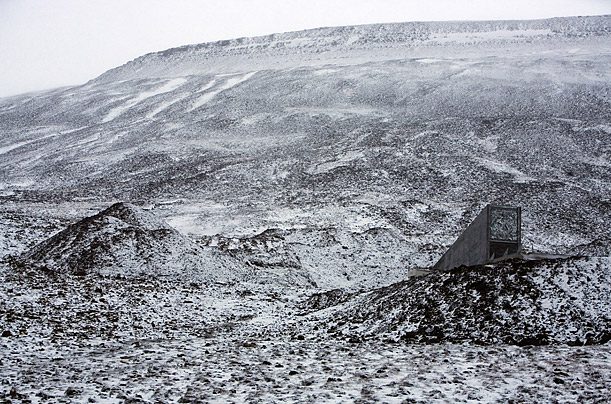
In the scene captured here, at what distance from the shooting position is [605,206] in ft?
96.2

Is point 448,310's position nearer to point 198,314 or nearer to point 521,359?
point 521,359

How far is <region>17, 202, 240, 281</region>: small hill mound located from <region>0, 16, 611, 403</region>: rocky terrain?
0.08m

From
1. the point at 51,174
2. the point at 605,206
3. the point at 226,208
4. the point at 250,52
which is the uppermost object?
the point at 250,52

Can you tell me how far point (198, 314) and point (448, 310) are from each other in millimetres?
6281

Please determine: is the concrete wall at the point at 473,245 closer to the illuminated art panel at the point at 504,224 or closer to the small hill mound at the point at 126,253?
the illuminated art panel at the point at 504,224

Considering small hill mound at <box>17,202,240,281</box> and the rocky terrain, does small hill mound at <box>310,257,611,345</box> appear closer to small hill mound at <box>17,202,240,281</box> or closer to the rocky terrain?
the rocky terrain

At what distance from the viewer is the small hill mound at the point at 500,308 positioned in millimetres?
8914

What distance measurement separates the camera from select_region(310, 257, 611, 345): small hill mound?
891 cm

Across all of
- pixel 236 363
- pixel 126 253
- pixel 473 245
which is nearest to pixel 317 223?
pixel 126 253

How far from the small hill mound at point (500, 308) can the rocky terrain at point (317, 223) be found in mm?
47

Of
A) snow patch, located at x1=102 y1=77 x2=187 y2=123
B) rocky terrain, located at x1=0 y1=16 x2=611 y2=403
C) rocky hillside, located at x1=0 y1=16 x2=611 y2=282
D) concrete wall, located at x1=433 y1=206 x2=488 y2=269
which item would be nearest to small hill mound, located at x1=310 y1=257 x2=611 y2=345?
rocky terrain, located at x1=0 y1=16 x2=611 y2=403

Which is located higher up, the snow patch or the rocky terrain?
the snow patch

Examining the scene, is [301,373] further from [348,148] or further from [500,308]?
[348,148]

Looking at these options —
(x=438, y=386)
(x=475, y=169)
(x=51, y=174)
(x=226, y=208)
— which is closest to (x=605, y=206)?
(x=475, y=169)
